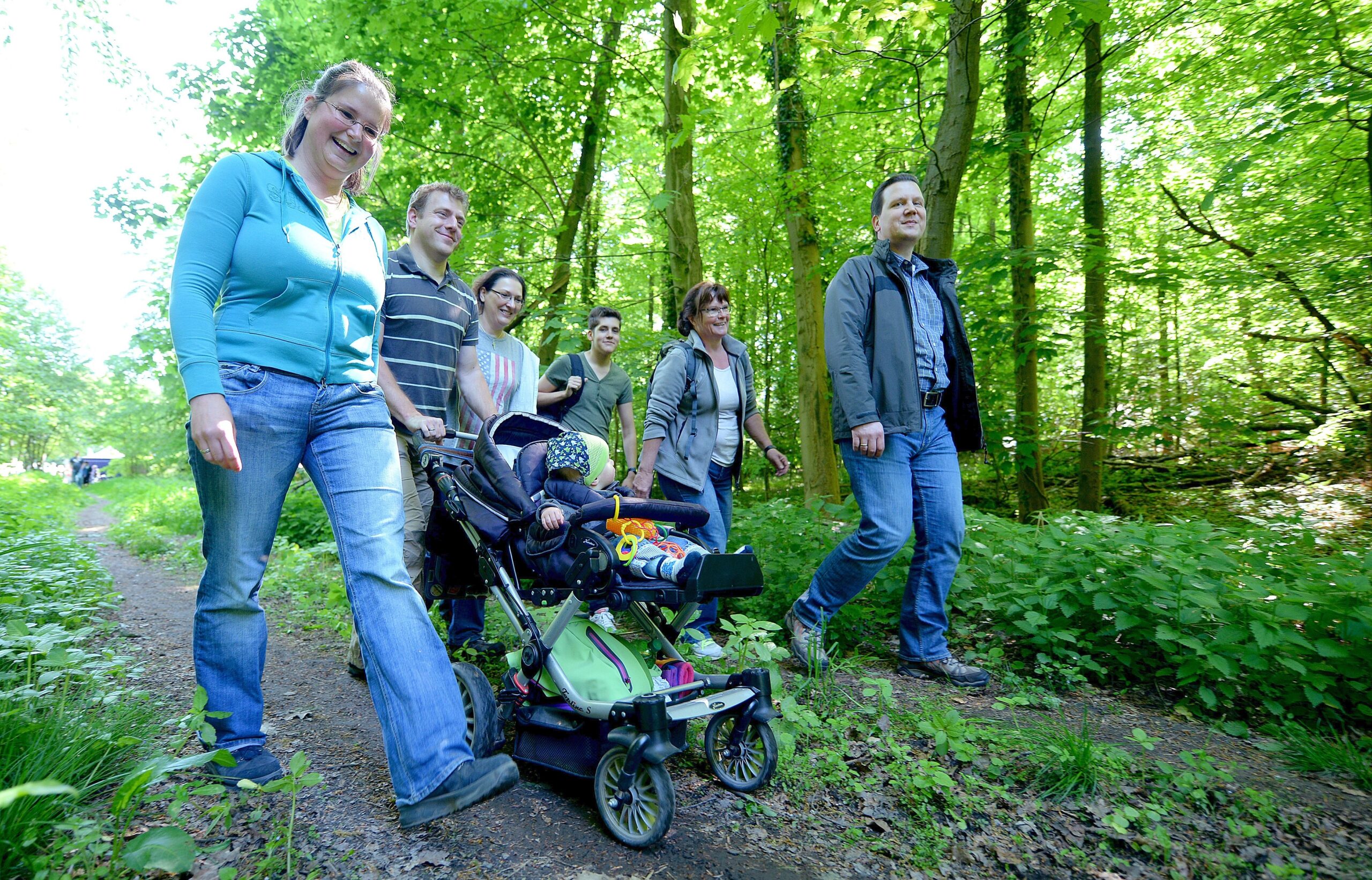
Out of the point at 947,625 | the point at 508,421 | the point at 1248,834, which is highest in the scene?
the point at 508,421

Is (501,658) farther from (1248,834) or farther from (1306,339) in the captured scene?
(1306,339)

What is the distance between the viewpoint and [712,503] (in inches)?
188

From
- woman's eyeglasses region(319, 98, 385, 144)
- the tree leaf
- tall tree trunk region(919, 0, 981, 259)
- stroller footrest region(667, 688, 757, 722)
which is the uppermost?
tall tree trunk region(919, 0, 981, 259)

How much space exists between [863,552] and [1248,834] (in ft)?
5.98

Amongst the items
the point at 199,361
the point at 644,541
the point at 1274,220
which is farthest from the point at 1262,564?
the point at 1274,220

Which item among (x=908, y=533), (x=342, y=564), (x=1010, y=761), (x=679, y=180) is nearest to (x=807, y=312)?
(x=679, y=180)

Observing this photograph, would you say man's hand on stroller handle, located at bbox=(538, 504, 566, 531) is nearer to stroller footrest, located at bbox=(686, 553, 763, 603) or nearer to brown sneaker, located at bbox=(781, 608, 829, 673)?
stroller footrest, located at bbox=(686, 553, 763, 603)

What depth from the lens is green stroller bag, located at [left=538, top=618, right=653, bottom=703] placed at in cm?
261

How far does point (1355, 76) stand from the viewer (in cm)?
559

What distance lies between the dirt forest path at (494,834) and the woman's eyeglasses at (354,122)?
2.22 metres

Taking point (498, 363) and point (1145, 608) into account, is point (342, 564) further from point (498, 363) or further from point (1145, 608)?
point (1145, 608)

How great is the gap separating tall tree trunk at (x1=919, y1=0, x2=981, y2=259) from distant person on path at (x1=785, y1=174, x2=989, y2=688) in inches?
57.7

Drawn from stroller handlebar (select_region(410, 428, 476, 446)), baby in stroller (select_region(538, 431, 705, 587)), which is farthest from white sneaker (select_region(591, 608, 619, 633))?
stroller handlebar (select_region(410, 428, 476, 446))

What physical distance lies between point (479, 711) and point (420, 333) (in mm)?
1938
